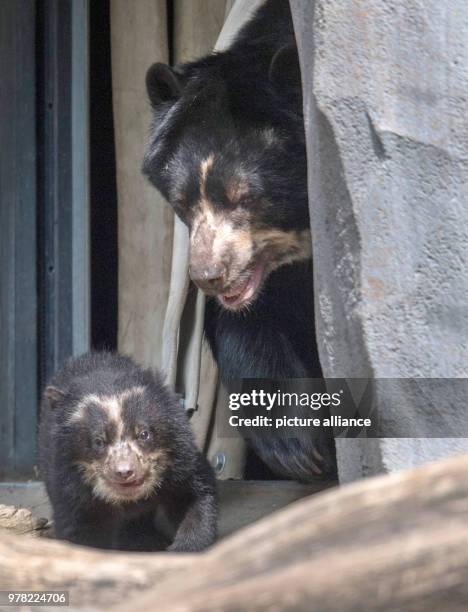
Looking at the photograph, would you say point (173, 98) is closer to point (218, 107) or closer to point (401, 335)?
point (218, 107)

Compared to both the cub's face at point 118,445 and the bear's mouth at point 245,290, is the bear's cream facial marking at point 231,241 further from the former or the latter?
the cub's face at point 118,445

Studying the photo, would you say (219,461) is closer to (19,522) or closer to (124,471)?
(19,522)

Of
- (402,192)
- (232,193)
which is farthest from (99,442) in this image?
(402,192)

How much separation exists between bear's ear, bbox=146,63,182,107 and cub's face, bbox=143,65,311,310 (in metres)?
0.02

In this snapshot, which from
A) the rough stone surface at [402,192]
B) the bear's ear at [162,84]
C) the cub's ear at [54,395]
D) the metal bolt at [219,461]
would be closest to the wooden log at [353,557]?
the rough stone surface at [402,192]

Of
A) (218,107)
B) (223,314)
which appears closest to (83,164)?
(223,314)

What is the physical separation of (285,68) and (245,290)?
0.83 m

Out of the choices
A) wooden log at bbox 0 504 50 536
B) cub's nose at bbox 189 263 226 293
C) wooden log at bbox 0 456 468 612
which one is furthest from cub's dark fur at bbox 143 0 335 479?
wooden log at bbox 0 456 468 612

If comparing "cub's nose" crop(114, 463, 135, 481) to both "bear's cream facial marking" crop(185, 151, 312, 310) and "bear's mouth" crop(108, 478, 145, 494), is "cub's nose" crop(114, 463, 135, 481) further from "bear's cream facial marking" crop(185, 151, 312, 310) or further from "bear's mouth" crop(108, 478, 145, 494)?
"bear's cream facial marking" crop(185, 151, 312, 310)

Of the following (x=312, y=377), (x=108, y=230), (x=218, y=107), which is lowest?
(x=312, y=377)

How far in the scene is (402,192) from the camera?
2.97 m

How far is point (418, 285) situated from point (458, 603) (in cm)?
154

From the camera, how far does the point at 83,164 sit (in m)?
5.95

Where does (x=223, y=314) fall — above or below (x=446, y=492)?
below
